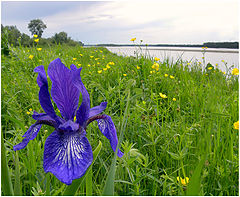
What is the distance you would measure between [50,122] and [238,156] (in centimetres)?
128

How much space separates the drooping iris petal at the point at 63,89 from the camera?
72 cm

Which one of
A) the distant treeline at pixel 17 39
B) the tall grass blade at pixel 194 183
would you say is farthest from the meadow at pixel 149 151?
the distant treeline at pixel 17 39

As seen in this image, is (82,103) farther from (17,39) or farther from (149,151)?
(17,39)

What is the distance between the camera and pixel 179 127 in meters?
1.73

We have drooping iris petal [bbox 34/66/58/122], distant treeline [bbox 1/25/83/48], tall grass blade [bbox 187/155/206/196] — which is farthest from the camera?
distant treeline [bbox 1/25/83/48]

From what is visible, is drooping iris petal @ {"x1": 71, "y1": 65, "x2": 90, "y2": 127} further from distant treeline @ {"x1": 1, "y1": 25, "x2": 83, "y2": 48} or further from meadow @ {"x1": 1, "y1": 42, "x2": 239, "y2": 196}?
distant treeline @ {"x1": 1, "y1": 25, "x2": 83, "y2": 48}

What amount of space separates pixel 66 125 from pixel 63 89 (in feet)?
0.46

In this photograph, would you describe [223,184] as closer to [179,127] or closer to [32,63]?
[179,127]

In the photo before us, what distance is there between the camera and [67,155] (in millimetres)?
643

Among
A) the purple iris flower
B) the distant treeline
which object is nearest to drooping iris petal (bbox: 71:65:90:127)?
the purple iris flower

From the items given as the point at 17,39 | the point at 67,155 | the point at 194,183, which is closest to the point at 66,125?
the point at 67,155

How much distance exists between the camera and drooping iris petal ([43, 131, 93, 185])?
1.97 feet

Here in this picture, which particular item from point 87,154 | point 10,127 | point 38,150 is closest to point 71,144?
point 87,154

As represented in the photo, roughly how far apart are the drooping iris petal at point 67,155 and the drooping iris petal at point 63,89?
0.32ft
